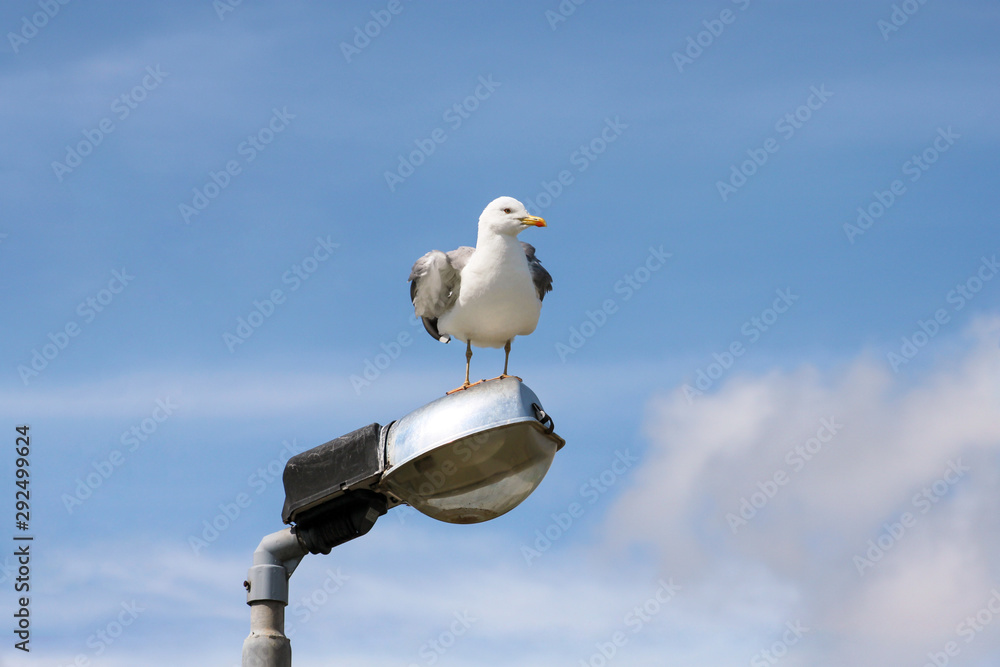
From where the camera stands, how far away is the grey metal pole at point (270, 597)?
5027mm

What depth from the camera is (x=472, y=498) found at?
5574mm

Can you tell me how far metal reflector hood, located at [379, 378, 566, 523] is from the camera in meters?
5.24

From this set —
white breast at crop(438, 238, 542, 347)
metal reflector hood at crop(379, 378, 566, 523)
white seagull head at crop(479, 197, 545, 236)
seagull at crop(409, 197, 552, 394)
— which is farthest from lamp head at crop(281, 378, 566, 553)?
white seagull head at crop(479, 197, 545, 236)

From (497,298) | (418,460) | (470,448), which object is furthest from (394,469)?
(497,298)

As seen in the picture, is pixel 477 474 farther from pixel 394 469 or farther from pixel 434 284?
pixel 434 284

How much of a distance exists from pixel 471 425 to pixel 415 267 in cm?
556

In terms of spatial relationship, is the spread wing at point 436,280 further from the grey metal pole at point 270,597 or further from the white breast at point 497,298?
the grey metal pole at point 270,597

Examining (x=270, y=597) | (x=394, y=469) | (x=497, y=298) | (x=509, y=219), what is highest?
(x=509, y=219)

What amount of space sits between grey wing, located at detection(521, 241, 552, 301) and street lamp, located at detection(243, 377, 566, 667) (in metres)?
4.91

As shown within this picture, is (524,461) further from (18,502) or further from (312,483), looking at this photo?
(18,502)

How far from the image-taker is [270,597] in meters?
5.20

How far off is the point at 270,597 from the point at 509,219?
5.43 meters

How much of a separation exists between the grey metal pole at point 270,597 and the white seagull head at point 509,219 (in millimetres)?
5136

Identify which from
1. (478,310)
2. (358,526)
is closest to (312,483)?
(358,526)
